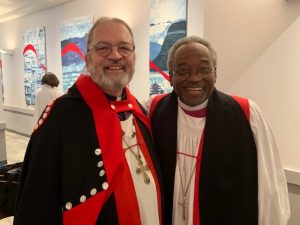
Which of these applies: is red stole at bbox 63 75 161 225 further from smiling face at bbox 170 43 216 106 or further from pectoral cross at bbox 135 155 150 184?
smiling face at bbox 170 43 216 106

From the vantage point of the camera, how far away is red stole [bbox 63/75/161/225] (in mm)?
1181

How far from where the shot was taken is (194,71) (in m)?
1.39

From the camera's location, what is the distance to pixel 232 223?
1384 mm

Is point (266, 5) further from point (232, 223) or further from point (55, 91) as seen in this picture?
point (55, 91)

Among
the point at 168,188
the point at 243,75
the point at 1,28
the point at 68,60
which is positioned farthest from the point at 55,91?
the point at 1,28

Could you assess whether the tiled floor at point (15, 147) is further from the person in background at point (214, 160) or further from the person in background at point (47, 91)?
the person in background at point (214, 160)

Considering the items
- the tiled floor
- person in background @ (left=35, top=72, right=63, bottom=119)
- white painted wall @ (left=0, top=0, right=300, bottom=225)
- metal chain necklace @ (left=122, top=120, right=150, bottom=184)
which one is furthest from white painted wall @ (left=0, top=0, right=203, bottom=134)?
metal chain necklace @ (left=122, top=120, right=150, bottom=184)

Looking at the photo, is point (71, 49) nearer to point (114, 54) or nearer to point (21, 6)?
point (21, 6)

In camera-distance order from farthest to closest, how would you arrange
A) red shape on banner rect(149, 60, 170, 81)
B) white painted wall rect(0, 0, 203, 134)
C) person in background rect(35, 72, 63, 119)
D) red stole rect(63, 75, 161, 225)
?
person in background rect(35, 72, 63, 119) → white painted wall rect(0, 0, 203, 134) → red shape on banner rect(149, 60, 170, 81) → red stole rect(63, 75, 161, 225)

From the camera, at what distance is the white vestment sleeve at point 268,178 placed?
1.39m

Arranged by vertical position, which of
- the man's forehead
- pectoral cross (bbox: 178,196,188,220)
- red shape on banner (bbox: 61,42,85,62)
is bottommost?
pectoral cross (bbox: 178,196,188,220)

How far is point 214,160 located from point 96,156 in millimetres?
554

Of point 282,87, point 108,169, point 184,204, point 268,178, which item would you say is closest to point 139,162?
point 108,169

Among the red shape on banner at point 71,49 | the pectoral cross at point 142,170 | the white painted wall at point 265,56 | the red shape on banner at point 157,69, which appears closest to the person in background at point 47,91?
the red shape on banner at point 71,49
